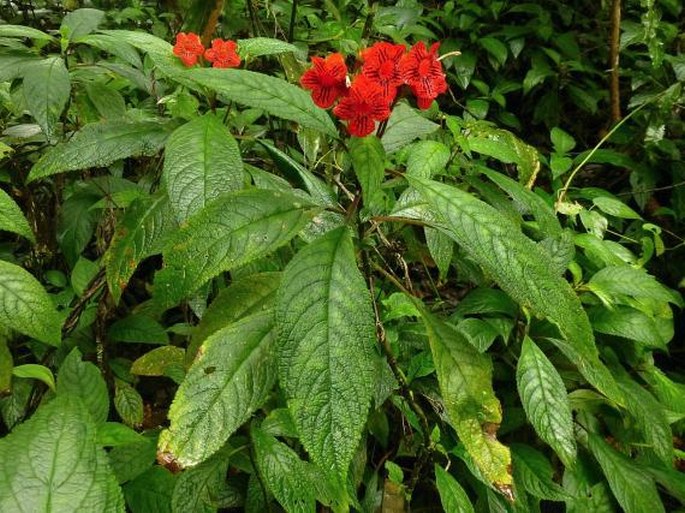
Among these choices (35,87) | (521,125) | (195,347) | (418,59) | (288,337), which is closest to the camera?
(288,337)

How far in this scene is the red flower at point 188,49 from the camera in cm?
96

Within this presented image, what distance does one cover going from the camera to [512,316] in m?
1.39

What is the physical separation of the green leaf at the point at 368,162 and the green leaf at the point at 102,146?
0.38 m

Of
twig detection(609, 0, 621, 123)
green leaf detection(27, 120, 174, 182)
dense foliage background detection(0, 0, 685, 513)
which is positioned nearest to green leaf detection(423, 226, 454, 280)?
dense foliage background detection(0, 0, 685, 513)

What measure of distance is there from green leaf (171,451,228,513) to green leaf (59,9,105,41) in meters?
0.86

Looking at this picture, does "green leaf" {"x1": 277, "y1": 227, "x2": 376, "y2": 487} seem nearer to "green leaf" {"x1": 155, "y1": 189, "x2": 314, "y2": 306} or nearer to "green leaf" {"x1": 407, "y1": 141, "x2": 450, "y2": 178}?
"green leaf" {"x1": 155, "y1": 189, "x2": 314, "y2": 306}

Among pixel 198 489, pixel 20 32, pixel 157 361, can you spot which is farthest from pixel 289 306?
pixel 20 32

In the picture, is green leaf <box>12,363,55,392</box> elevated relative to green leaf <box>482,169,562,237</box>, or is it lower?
lower

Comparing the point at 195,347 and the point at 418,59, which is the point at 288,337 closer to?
the point at 195,347

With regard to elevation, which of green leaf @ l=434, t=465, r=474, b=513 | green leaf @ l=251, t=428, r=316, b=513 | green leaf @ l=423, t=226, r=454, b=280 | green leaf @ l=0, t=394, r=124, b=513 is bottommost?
green leaf @ l=434, t=465, r=474, b=513

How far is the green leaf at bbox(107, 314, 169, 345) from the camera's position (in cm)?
127

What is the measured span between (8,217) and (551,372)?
1008 mm

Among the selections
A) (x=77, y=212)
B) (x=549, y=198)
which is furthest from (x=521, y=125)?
(x=77, y=212)

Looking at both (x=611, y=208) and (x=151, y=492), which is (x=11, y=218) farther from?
(x=611, y=208)
